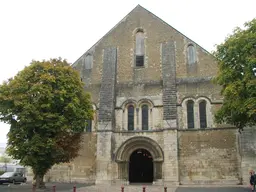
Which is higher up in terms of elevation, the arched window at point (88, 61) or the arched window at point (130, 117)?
the arched window at point (88, 61)

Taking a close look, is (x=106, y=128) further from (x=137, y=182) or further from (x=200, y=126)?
Result: (x=200, y=126)

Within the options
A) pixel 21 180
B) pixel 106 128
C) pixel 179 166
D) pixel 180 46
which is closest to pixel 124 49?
pixel 180 46

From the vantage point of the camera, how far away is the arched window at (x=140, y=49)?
25125 millimetres

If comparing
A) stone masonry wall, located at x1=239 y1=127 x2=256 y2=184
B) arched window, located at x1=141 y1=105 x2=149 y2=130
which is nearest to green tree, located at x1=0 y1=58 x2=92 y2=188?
arched window, located at x1=141 y1=105 x2=149 y2=130

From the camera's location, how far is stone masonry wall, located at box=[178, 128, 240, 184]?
20422mm

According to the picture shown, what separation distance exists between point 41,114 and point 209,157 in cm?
1227

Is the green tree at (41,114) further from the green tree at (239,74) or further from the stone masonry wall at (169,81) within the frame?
the green tree at (239,74)

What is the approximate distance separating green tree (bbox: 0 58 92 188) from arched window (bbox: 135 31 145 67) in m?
7.90

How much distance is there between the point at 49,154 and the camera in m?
17.7

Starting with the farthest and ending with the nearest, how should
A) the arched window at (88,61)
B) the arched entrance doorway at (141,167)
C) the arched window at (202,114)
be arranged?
the arched window at (88,61)
the arched entrance doorway at (141,167)
the arched window at (202,114)

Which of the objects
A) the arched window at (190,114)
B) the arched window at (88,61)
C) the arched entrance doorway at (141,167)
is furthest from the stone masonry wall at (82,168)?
A: the arched window at (190,114)

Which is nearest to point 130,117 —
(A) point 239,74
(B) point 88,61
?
(B) point 88,61

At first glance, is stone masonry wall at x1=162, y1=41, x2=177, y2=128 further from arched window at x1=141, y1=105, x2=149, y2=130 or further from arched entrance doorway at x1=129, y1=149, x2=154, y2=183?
arched entrance doorway at x1=129, y1=149, x2=154, y2=183

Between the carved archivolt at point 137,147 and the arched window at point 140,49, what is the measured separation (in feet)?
22.1
